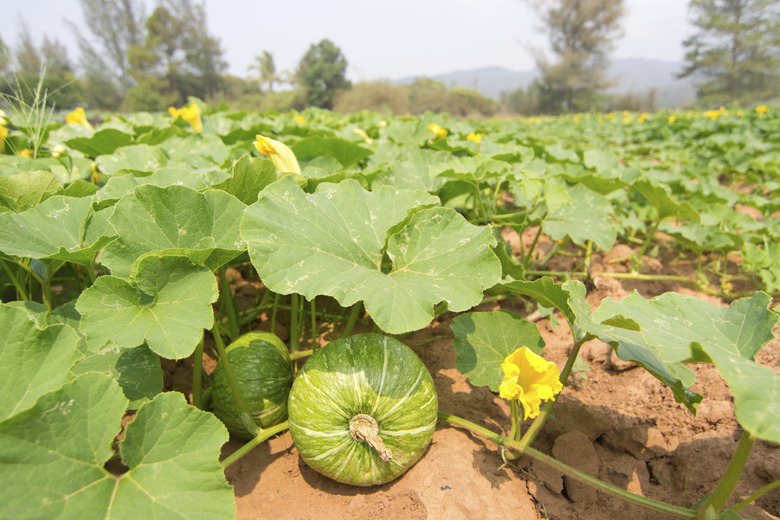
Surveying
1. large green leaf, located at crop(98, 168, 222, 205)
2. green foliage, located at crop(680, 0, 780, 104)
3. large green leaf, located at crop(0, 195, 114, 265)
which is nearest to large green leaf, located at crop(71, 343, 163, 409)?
large green leaf, located at crop(0, 195, 114, 265)

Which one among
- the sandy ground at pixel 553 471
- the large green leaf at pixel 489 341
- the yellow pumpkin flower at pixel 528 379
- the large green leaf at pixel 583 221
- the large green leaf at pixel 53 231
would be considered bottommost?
the sandy ground at pixel 553 471

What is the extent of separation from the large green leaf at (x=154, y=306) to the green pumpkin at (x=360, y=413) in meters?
0.47

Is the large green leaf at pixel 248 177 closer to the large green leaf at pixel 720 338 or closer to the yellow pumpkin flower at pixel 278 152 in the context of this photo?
the yellow pumpkin flower at pixel 278 152

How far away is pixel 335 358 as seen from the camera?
1.46 meters

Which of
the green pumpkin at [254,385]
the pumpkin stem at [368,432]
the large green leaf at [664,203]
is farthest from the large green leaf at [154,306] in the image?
the large green leaf at [664,203]

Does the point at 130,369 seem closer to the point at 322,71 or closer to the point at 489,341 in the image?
the point at 489,341

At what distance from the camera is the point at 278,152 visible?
1930 millimetres

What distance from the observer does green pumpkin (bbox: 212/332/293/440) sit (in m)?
1.56

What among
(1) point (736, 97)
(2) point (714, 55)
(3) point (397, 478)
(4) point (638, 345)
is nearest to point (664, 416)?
(4) point (638, 345)

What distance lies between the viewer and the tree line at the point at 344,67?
34938 mm

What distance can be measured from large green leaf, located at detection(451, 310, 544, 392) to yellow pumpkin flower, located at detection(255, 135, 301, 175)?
1.05 meters

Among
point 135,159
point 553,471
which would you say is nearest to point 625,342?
point 553,471

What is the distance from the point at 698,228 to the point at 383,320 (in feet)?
9.07

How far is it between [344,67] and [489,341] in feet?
152
